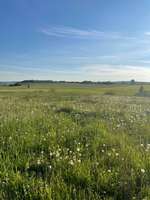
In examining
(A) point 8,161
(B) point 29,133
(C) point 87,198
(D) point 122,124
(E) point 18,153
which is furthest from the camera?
(D) point 122,124

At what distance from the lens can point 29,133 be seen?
8180mm

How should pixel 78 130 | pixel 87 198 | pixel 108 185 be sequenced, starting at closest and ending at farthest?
pixel 87 198, pixel 108 185, pixel 78 130

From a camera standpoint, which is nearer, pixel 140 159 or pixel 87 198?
pixel 87 198

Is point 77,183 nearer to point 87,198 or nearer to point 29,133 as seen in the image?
point 87,198

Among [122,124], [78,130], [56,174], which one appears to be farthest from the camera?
[122,124]

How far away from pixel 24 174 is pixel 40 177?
15.4 inches

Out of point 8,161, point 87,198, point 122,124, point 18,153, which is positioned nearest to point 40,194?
point 87,198

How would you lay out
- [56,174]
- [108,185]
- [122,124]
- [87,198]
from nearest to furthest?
[87,198], [108,185], [56,174], [122,124]

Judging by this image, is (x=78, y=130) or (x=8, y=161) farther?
(x=78, y=130)

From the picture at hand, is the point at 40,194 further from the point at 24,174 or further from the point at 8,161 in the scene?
the point at 8,161

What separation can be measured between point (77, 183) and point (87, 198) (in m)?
0.59

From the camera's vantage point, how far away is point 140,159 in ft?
19.6

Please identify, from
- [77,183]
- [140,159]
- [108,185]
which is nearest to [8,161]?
[77,183]

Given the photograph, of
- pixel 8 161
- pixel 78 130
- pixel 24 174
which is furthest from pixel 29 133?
pixel 24 174
